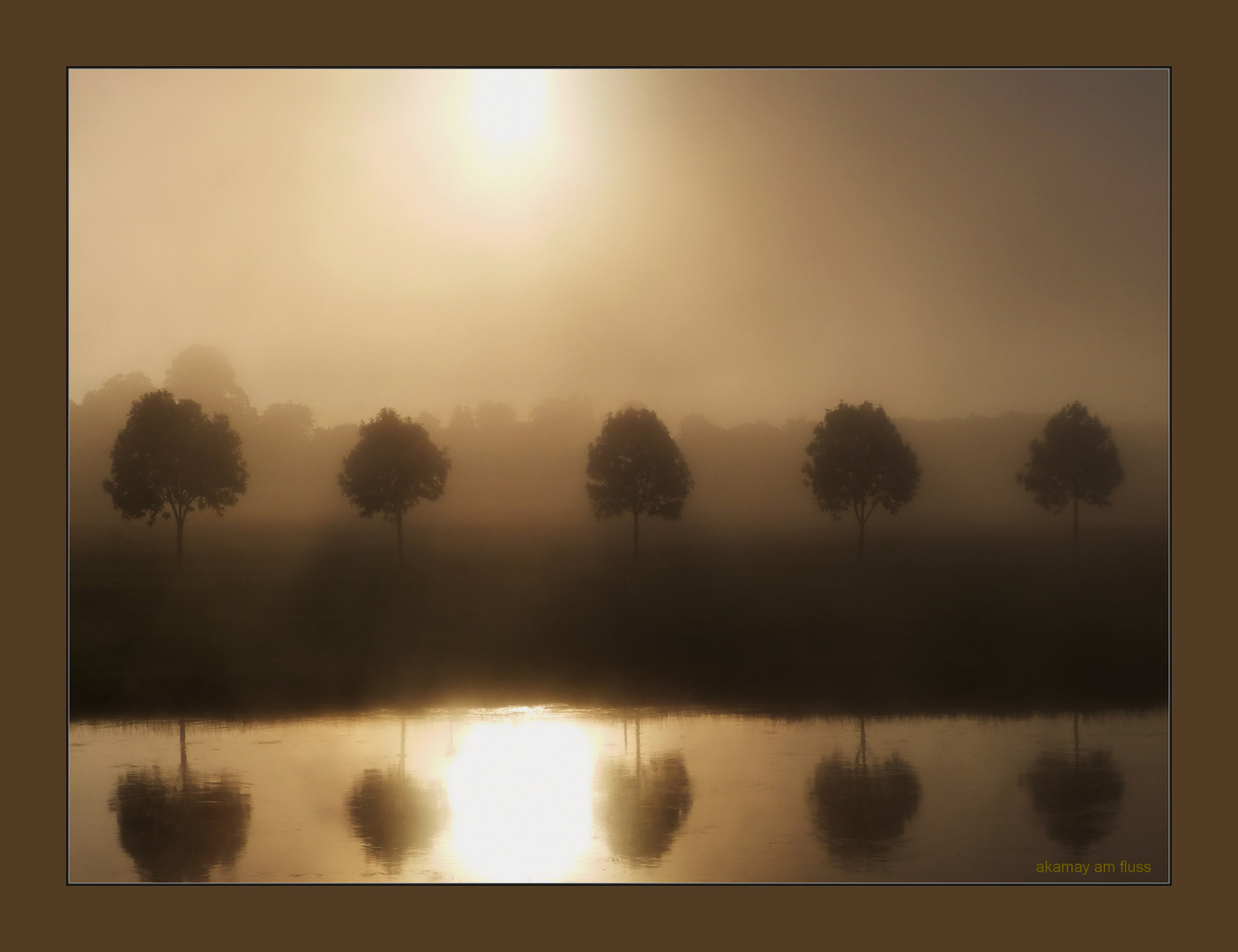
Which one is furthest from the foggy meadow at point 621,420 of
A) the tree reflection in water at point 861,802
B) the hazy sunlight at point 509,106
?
the tree reflection in water at point 861,802

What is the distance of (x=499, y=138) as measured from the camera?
11.0m

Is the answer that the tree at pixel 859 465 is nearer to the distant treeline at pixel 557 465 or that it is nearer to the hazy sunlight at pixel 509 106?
the distant treeline at pixel 557 465

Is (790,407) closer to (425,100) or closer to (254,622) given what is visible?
(425,100)

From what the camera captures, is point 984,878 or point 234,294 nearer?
point 984,878

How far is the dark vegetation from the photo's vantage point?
11.1 m

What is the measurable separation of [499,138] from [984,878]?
31.7ft

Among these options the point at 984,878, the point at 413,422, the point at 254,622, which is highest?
the point at 413,422

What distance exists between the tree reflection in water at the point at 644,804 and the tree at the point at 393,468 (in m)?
3.83

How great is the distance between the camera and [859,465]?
442 inches

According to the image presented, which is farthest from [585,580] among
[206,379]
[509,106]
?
[509,106]

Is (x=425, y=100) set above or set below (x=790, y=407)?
above

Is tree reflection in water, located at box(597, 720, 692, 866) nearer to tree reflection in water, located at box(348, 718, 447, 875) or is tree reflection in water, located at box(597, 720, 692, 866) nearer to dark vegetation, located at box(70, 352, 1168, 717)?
dark vegetation, located at box(70, 352, 1168, 717)

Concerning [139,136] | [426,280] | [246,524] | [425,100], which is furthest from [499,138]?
[246,524]

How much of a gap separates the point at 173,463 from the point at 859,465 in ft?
26.5
